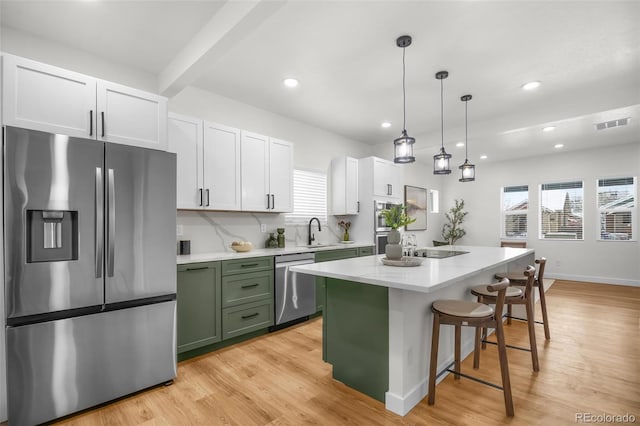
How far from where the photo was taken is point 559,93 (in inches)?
145

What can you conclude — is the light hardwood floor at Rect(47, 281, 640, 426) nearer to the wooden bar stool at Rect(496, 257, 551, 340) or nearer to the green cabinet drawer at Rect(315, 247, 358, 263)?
the wooden bar stool at Rect(496, 257, 551, 340)

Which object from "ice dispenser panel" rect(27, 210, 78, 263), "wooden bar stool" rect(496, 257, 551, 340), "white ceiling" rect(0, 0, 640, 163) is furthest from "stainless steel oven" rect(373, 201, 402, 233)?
"ice dispenser panel" rect(27, 210, 78, 263)

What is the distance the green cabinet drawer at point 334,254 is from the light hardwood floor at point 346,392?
1.07 meters

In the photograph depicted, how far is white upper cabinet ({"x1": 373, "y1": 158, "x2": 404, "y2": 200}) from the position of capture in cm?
516

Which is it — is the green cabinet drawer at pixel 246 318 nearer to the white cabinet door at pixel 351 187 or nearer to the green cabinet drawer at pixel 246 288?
the green cabinet drawer at pixel 246 288

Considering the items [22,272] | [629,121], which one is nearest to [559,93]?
[629,121]

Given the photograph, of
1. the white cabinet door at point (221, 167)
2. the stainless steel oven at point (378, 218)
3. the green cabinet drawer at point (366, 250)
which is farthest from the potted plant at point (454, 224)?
the white cabinet door at point (221, 167)

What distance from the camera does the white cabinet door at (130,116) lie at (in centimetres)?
228

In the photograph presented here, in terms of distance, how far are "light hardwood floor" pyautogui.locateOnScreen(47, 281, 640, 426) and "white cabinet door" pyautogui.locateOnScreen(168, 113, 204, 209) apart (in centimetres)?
155

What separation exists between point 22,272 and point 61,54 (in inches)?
77.9

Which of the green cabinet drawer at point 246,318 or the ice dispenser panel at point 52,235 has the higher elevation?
the ice dispenser panel at point 52,235

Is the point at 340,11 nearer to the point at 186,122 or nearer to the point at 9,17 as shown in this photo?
the point at 186,122

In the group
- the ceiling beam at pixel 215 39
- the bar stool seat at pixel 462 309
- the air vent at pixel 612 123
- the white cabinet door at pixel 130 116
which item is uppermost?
the ceiling beam at pixel 215 39

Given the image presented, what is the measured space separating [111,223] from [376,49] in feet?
8.35
